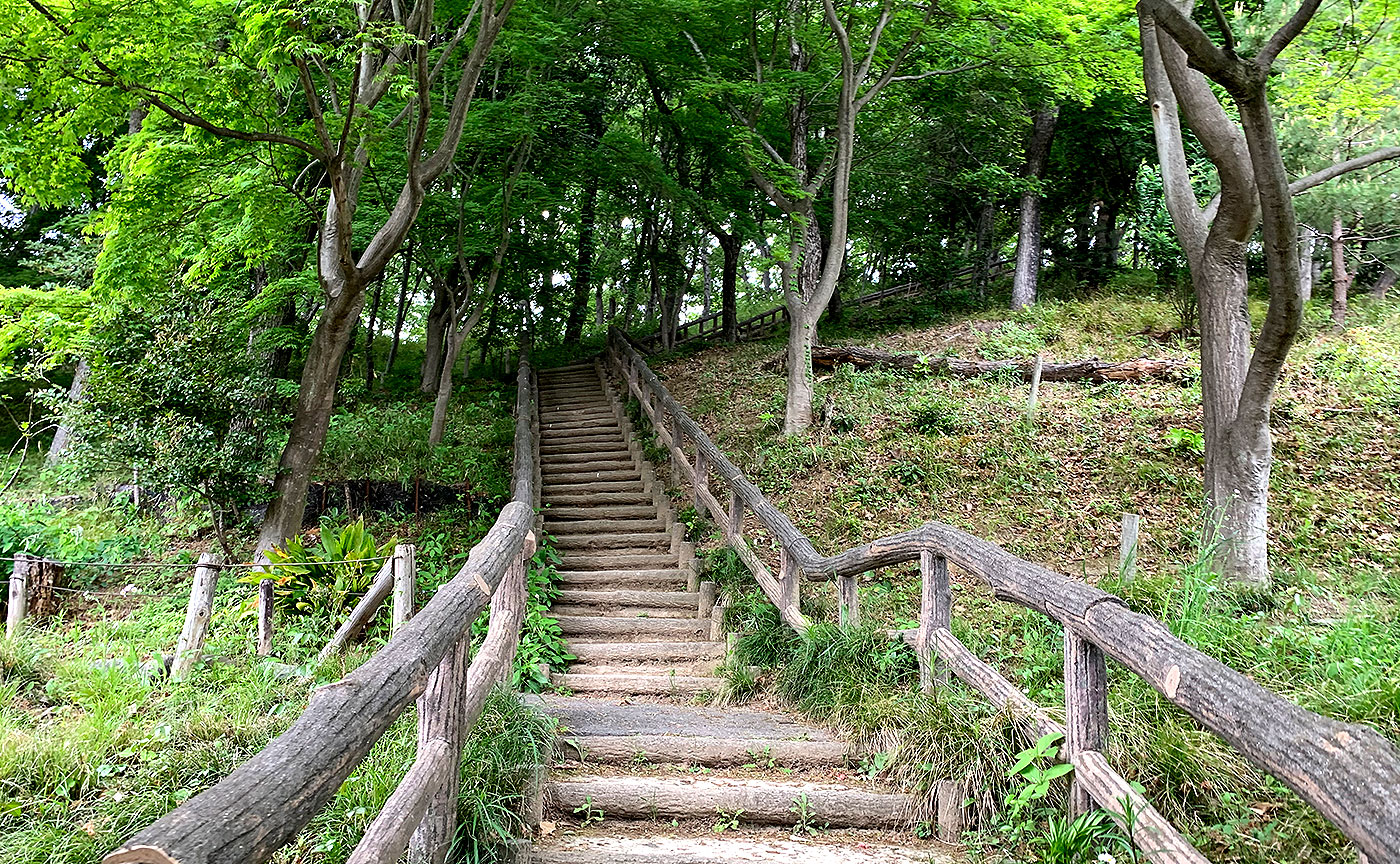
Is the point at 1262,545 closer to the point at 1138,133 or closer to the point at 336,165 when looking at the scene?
the point at 336,165

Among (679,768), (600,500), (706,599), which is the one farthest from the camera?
(600,500)

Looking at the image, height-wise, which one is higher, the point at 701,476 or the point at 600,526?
the point at 701,476

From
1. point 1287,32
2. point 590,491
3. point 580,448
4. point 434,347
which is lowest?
point 590,491

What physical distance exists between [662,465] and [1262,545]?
7.56m

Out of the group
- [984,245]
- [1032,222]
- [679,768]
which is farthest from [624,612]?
[984,245]

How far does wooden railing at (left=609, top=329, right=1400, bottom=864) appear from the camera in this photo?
1.86 m

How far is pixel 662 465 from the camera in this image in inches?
470

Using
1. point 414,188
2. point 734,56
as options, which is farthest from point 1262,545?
point 734,56

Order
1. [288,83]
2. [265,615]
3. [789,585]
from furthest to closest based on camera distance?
[288,83] → [265,615] → [789,585]

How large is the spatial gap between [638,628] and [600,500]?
3679 millimetres

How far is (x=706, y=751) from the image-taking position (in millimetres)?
4254

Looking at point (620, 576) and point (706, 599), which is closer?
point (706, 599)

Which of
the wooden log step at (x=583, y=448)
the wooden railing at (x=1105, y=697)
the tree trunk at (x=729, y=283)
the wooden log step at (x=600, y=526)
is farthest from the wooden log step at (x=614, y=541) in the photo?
the tree trunk at (x=729, y=283)

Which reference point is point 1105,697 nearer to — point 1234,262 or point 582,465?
point 1234,262
